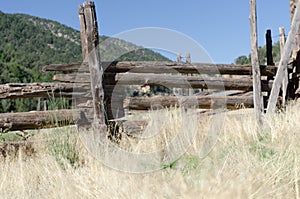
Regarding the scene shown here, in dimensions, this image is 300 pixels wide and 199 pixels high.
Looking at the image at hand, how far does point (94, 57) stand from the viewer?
4664 mm

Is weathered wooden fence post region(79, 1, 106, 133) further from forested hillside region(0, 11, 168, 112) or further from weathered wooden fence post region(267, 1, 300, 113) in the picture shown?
forested hillside region(0, 11, 168, 112)

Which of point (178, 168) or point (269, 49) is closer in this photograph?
point (178, 168)

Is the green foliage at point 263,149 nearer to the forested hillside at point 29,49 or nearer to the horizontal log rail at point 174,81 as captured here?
the horizontal log rail at point 174,81

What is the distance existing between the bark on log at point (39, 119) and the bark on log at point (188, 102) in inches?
28.9

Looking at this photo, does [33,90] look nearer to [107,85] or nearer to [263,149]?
[107,85]

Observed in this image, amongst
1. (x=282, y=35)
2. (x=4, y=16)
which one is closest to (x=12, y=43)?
(x=4, y=16)

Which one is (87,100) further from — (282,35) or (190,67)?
(282,35)

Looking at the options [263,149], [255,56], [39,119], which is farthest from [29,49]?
[263,149]

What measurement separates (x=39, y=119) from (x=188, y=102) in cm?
233

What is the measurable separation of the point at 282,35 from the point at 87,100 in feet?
15.6

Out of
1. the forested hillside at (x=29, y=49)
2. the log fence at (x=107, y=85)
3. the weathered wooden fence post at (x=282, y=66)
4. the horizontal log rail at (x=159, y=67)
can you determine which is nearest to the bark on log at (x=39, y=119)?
the log fence at (x=107, y=85)

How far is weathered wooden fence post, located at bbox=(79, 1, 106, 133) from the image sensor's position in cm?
464

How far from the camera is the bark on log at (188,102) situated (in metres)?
5.30

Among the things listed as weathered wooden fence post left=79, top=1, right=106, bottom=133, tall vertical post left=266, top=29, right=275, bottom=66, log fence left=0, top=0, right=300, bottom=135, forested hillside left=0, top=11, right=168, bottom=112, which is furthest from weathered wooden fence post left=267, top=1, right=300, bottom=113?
forested hillside left=0, top=11, right=168, bottom=112
